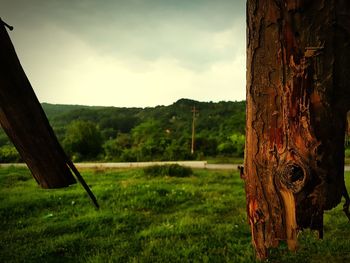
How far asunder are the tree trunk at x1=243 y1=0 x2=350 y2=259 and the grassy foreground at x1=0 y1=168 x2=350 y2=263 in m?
3.07

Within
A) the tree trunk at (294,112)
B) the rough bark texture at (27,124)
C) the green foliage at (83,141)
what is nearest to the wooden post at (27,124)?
the rough bark texture at (27,124)

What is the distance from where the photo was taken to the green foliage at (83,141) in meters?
39.4

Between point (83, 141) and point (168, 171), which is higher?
point (83, 141)

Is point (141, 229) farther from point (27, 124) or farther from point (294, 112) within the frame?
point (294, 112)

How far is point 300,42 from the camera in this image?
28.7 inches

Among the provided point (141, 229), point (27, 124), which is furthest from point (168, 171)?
point (27, 124)

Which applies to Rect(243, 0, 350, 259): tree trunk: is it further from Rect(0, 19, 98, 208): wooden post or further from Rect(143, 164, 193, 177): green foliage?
Rect(143, 164, 193, 177): green foliage

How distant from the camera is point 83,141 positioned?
132 feet

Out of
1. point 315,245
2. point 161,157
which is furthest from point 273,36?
point 161,157

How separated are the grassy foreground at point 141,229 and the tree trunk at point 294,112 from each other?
121 inches

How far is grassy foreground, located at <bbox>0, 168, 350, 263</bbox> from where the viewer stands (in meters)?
5.58

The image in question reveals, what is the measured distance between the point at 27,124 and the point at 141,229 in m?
6.72

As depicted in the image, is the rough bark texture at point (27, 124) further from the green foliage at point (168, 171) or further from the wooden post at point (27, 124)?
the green foliage at point (168, 171)

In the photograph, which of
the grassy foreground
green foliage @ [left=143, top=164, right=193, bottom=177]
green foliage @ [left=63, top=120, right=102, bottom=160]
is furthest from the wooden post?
green foliage @ [left=63, top=120, right=102, bottom=160]
